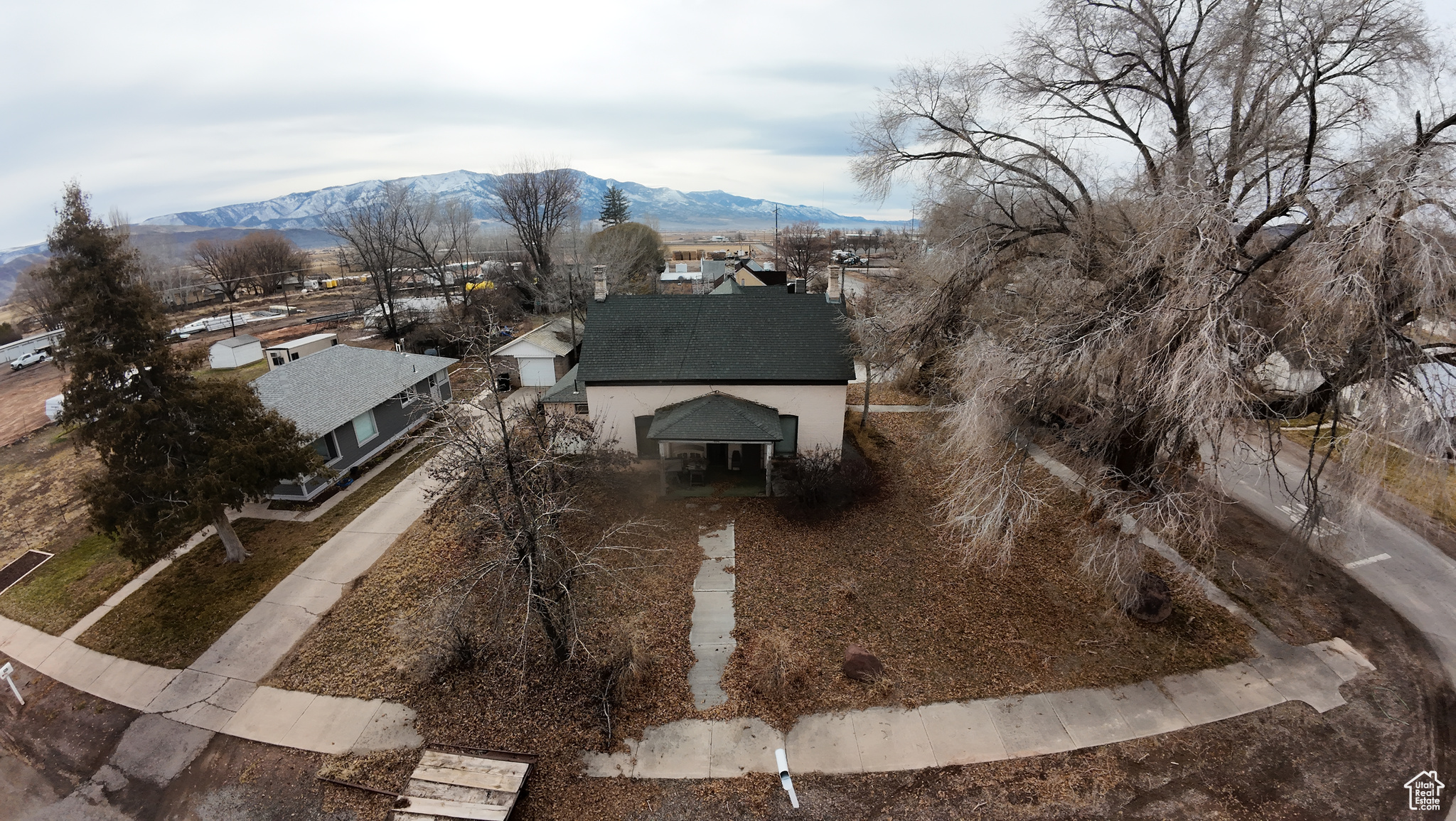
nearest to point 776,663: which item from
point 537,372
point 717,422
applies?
point 717,422

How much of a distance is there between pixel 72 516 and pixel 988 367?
26.0 meters

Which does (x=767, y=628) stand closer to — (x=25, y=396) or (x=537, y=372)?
(x=537, y=372)

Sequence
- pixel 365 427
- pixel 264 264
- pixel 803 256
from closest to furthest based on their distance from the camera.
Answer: pixel 365 427
pixel 803 256
pixel 264 264

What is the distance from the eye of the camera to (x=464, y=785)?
825 cm

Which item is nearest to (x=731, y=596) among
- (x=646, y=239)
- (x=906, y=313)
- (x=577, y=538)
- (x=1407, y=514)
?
(x=577, y=538)

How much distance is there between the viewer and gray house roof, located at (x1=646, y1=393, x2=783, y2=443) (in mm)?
15367

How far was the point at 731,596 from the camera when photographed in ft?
40.9

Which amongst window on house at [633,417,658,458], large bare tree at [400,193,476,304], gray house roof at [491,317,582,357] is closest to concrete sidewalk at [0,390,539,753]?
window on house at [633,417,658,458]

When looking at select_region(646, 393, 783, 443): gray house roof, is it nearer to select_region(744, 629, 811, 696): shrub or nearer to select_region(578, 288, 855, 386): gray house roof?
select_region(578, 288, 855, 386): gray house roof

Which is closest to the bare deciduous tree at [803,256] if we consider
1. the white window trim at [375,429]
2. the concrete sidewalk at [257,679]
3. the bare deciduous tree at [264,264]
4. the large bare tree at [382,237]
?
the large bare tree at [382,237]

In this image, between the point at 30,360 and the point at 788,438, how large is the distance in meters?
55.7

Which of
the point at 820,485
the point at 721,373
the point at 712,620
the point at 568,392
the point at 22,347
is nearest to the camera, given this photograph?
the point at 712,620

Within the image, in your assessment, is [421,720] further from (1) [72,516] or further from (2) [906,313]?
(1) [72,516]

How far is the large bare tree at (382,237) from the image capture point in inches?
1439
